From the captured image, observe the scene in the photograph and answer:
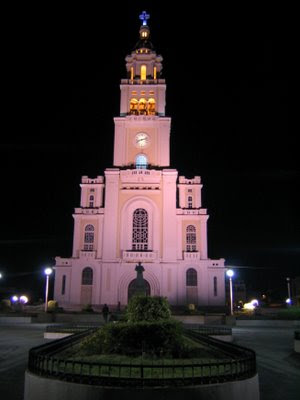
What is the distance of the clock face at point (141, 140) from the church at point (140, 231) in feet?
0.41

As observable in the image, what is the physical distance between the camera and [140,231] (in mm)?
46062

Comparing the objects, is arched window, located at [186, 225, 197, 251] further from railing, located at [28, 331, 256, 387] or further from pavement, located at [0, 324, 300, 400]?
railing, located at [28, 331, 256, 387]

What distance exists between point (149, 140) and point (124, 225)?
37.9 feet

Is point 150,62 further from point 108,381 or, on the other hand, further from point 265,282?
point 108,381

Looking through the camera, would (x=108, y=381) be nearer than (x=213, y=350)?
Yes

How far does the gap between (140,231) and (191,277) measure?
304 inches

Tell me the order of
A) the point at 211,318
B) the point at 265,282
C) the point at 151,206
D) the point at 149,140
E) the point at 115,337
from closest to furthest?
the point at 115,337, the point at 211,318, the point at 151,206, the point at 149,140, the point at 265,282

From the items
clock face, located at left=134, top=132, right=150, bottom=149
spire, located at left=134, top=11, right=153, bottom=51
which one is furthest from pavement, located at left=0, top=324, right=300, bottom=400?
spire, located at left=134, top=11, right=153, bottom=51

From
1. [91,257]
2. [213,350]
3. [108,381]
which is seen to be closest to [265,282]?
[91,257]

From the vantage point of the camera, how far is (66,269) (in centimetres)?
4409

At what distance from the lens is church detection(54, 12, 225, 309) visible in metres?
43.4

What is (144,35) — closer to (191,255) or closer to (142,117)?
(142,117)

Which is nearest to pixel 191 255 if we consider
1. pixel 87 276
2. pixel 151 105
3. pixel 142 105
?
pixel 87 276

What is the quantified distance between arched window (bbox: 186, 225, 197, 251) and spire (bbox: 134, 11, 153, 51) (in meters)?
26.2
